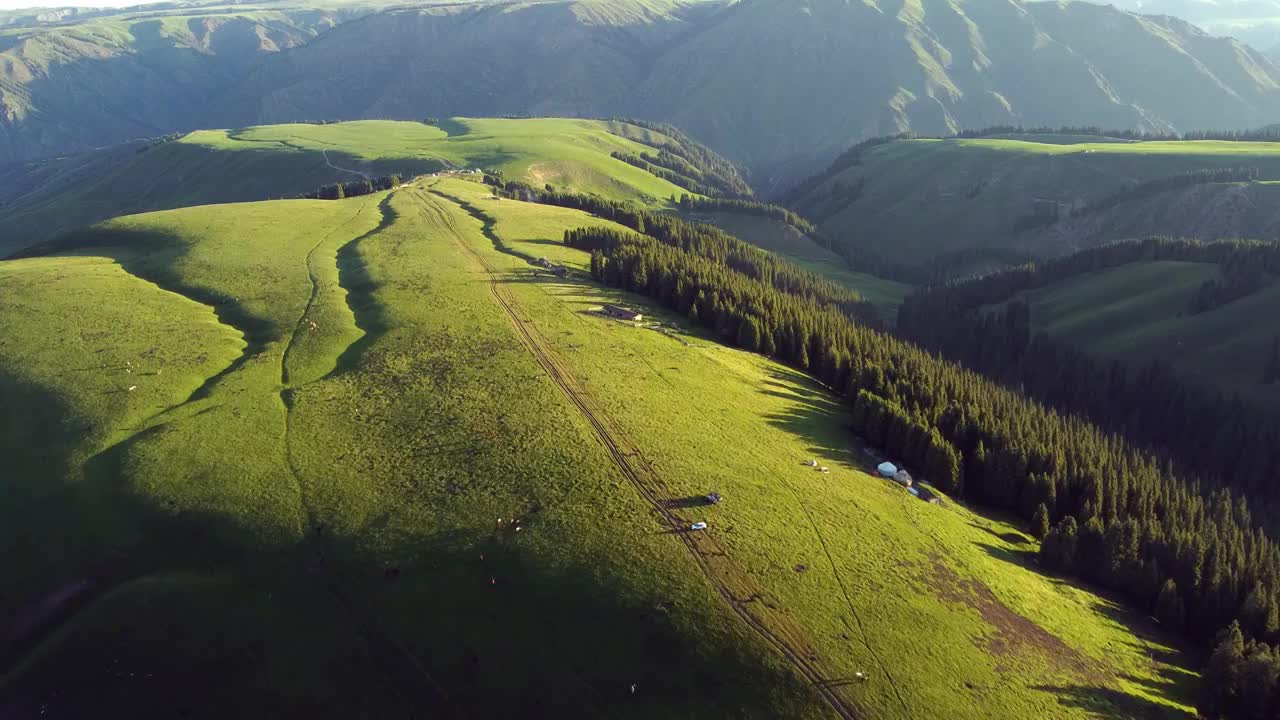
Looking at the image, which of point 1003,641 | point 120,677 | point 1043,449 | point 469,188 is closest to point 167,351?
point 120,677

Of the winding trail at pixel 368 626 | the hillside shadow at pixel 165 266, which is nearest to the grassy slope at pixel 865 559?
the winding trail at pixel 368 626

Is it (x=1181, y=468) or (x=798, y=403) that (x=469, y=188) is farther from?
(x=1181, y=468)

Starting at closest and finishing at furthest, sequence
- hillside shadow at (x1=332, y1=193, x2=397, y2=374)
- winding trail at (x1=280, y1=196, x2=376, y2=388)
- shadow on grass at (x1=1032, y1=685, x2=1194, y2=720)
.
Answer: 1. shadow on grass at (x1=1032, y1=685, x2=1194, y2=720)
2. winding trail at (x1=280, y1=196, x2=376, y2=388)
3. hillside shadow at (x1=332, y1=193, x2=397, y2=374)


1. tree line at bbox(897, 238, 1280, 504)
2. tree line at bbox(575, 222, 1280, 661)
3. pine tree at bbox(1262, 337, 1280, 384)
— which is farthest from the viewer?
pine tree at bbox(1262, 337, 1280, 384)

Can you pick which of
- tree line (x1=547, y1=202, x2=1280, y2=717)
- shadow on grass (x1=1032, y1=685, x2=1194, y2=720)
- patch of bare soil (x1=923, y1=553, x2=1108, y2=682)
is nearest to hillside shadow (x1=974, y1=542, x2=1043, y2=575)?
tree line (x1=547, y1=202, x2=1280, y2=717)

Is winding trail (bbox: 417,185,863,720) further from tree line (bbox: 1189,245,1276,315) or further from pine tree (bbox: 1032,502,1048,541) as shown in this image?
tree line (bbox: 1189,245,1276,315)

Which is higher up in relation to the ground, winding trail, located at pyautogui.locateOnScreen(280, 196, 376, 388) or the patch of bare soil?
winding trail, located at pyautogui.locateOnScreen(280, 196, 376, 388)

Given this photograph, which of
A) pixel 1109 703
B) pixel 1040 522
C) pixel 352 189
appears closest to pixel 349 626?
pixel 1109 703
